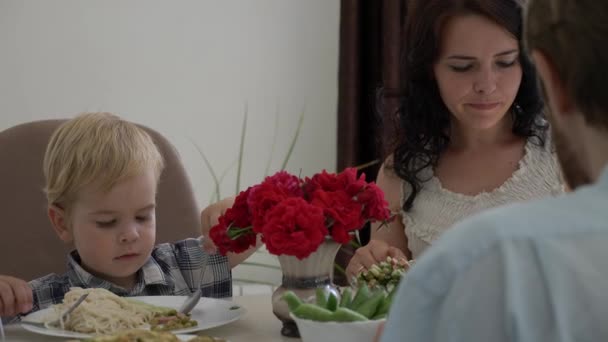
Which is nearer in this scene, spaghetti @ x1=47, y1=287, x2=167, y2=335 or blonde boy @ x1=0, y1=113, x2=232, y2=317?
spaghetti @ x1=47, y1=287, x2=167, y2=335

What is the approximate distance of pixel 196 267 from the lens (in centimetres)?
189

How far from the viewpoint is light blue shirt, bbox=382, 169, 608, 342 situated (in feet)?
1.66

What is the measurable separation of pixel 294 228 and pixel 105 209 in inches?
25.1

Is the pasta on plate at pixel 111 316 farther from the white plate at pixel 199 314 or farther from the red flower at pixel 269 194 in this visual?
the red flower at pixel 269 194

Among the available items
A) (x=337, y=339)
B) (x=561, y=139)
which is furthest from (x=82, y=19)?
(x=561, y=139)

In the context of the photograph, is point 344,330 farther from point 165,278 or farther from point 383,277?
point 165,278

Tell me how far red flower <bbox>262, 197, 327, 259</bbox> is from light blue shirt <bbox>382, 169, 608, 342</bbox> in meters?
0.65

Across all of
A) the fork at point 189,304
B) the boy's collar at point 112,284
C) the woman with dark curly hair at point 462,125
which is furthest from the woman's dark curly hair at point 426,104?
the fork at point 189,304

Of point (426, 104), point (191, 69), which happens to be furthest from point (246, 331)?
point (191, 69)

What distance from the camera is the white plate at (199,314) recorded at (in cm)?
132

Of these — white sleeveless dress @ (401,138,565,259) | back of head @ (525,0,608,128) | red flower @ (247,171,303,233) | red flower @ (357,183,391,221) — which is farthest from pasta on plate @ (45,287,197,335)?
back of head @ (525,0,608,128)

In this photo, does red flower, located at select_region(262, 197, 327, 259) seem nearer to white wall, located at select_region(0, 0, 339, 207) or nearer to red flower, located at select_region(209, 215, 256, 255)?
red flower, located at select_region(209, 215, 256, 255)

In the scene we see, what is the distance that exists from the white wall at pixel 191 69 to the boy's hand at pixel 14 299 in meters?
1.89

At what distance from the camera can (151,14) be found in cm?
336
